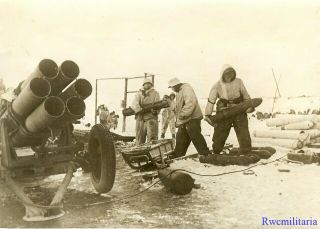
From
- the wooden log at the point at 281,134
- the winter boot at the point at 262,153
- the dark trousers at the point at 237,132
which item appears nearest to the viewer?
the winter boot at the point at 262,153

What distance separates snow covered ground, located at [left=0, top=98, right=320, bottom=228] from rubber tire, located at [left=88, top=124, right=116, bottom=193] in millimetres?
222

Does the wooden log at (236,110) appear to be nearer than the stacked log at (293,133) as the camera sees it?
Yes

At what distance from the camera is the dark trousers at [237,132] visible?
23.0ft

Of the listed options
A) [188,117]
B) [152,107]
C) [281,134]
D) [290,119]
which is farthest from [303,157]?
[290,119]

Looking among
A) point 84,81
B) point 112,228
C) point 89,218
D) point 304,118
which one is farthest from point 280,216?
point 304,118

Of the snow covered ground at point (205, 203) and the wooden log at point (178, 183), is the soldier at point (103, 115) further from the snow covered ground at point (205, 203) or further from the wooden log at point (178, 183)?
the wooden log at point (178, 183)

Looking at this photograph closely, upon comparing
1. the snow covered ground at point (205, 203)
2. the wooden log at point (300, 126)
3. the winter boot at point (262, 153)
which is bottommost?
the snow covered ground at point (205, 203)

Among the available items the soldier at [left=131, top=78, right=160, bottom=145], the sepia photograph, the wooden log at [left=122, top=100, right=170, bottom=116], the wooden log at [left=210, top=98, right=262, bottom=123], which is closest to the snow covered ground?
the sepia photograph

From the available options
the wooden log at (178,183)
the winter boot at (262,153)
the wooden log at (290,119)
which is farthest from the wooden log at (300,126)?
the wooden log at (178,183)

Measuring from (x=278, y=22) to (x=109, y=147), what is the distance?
3.19 metres

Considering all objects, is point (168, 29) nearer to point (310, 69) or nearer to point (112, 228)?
point (310, 69)

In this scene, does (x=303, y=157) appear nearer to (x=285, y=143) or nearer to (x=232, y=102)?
(x=232, y=102)

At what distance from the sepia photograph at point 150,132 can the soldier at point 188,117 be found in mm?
18

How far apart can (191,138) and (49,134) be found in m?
2.85
